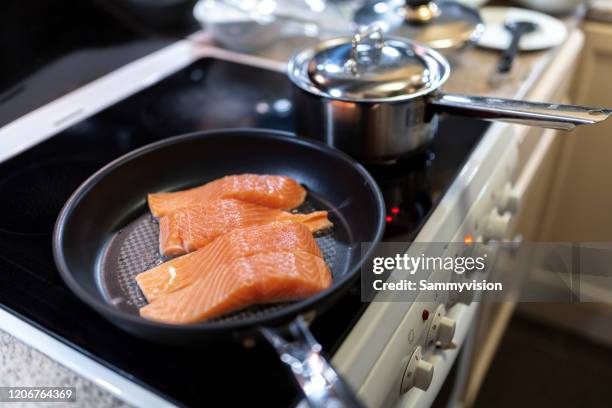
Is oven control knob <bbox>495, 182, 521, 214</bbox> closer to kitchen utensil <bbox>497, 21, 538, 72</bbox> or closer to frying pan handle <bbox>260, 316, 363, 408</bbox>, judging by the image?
kitchen utensil <bbox>497, 21, 538, 72</bbox>

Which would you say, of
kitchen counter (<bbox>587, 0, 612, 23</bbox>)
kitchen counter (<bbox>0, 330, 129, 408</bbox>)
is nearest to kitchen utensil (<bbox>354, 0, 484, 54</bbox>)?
kitchen counter (<bbox>587, 0, 612, 23</bbox>)

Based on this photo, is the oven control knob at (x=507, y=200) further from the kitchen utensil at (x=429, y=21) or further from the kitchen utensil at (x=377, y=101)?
the kitchen utensil at (x=429, y=21)

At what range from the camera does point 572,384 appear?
143cm

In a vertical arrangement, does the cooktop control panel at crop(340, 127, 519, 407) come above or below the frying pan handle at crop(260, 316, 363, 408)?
below

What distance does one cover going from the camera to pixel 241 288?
51 centimetres

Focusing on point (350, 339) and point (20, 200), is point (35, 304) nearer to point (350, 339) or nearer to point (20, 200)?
point (20, 200)

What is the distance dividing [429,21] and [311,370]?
764 millimetres

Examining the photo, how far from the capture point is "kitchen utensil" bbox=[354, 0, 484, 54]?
37.8 inches

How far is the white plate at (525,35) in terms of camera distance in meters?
1.06

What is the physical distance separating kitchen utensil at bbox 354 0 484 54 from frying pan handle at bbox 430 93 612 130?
0.29 metres

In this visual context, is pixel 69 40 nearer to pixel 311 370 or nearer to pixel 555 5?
pixel 311 370

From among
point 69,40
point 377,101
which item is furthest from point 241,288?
point 69,40

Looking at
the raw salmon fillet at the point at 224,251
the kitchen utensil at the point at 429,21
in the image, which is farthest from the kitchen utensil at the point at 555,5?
the raw salmon fillet at the point at 224,251

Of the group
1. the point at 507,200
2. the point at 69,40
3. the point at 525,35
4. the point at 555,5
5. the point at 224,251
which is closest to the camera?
the point at 224,251
